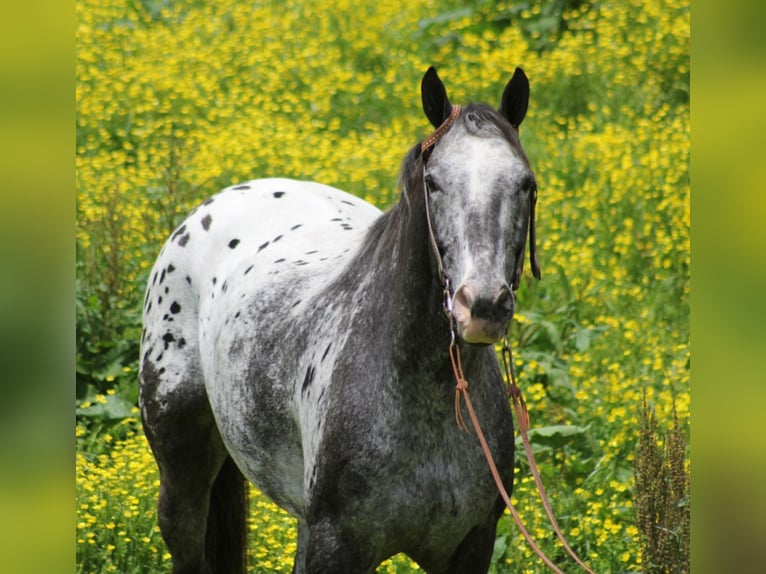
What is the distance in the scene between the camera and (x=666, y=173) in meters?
7.46

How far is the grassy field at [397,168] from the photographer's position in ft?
17.3

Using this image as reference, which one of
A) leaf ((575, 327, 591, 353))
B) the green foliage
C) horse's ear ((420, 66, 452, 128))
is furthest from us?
leaf ((575, 327, 591, 353))

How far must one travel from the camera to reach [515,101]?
9.95 feet

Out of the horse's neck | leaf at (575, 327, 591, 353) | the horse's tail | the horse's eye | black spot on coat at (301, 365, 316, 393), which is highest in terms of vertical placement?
the horse's eye

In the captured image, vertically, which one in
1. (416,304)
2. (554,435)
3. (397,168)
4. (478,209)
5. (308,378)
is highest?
(397,168)

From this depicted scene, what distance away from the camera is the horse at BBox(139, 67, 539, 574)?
109 inches

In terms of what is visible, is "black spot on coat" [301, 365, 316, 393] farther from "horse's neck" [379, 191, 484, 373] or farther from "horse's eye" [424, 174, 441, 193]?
"horse's eye" [424, 174, 441, 193]

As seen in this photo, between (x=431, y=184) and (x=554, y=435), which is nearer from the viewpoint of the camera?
(x=431, y=184)

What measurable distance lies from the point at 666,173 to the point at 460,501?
4.81m

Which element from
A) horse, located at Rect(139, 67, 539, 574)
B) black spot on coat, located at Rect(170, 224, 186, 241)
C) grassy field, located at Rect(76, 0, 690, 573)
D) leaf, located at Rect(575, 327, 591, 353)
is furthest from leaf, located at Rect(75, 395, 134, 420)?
leaf, located at Rect(575, 327, 591, 353)

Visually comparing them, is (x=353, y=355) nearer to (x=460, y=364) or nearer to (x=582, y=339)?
(x=460, y=364)

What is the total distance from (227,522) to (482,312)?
2.14m

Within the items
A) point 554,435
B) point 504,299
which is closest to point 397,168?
point 554,435
